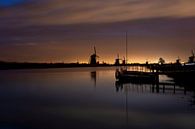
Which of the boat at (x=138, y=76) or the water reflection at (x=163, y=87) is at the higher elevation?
the boat at (x=138, y=76)

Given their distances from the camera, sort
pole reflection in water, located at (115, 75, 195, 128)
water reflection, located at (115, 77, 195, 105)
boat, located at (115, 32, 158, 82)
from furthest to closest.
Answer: boat, located at (115, 32, 158, 82), water reflection, located at (115, 77, 195, 105), pole reflection in water, located at (115, 75, 195, 128)

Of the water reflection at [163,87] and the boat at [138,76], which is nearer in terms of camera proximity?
the water reflection at [163,87]

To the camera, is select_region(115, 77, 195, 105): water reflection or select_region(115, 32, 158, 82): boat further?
select_region(115, 32, 158, 82): boat

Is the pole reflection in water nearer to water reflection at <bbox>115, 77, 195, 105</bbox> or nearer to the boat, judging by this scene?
water reflection at <bbox>115, 77, 195, 105</bbox>

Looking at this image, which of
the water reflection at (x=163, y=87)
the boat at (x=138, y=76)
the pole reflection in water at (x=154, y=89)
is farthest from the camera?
the boat at (x=138, y=76)

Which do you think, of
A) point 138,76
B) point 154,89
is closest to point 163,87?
point 154,89

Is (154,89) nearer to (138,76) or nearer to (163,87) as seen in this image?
(163,87)

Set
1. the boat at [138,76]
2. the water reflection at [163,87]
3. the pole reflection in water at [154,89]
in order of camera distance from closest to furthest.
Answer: the pole reflection in water at [154,89]
the water reflection at [163,87]
the boat at [138,76]

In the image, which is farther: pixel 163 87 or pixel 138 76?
pixel 138 76

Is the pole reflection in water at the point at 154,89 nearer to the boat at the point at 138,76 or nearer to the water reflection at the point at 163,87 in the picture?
the water reflection at the point at 163,87

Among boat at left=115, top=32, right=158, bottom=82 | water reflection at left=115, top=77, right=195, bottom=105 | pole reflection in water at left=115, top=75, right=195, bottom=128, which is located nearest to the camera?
pole reflection in water at left=115, top=75, right=195, bottom=128

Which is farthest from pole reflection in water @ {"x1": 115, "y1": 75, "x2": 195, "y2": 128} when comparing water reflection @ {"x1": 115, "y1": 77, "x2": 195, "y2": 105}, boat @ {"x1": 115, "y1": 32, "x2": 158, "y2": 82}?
boat @ {"x1": 115, "y1": 32, "x2": 158, "y2": 82}

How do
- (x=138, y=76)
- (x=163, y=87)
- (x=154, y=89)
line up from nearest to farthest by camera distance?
(x=163, y=87) < (x=154, y=89) < (x=138, y=76)

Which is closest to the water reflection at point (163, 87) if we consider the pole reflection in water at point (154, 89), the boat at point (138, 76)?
the pole reflection in water at point (154, 89)
